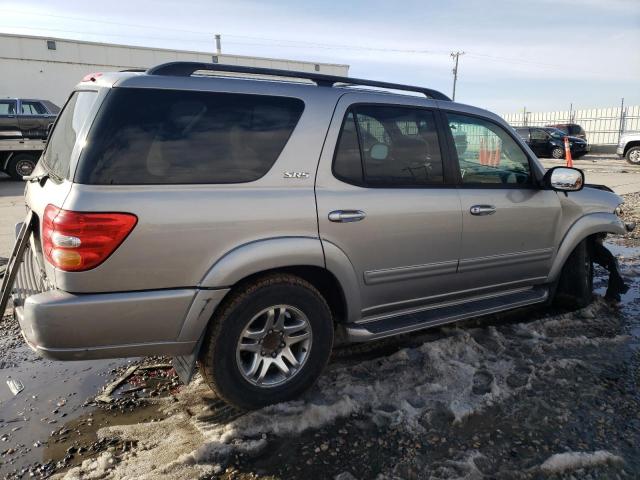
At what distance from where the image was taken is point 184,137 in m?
2.57

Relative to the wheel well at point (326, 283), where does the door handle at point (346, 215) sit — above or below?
above

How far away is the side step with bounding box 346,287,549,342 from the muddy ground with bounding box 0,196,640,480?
0.89ft

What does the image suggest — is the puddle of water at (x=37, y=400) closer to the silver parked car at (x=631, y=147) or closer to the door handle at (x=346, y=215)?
the door handle at (x=346, y=215)

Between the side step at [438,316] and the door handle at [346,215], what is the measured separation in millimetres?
694

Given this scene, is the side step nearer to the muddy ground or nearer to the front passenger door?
the muddy ground

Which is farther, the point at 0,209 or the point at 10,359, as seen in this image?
the point at 0,209

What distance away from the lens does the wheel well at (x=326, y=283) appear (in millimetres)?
2902

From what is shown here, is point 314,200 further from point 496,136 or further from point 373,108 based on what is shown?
point 496,136

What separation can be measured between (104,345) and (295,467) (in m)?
1.10

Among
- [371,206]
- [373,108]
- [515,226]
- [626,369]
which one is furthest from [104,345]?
[626,369]

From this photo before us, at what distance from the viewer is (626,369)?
3.43 meters

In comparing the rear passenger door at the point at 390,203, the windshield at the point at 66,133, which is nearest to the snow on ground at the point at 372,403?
the rear passenger door at the point at 390,203

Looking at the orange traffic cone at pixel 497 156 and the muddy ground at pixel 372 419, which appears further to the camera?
the orange traffic cone at pixel 497 156

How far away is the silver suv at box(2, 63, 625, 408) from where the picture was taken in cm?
238
